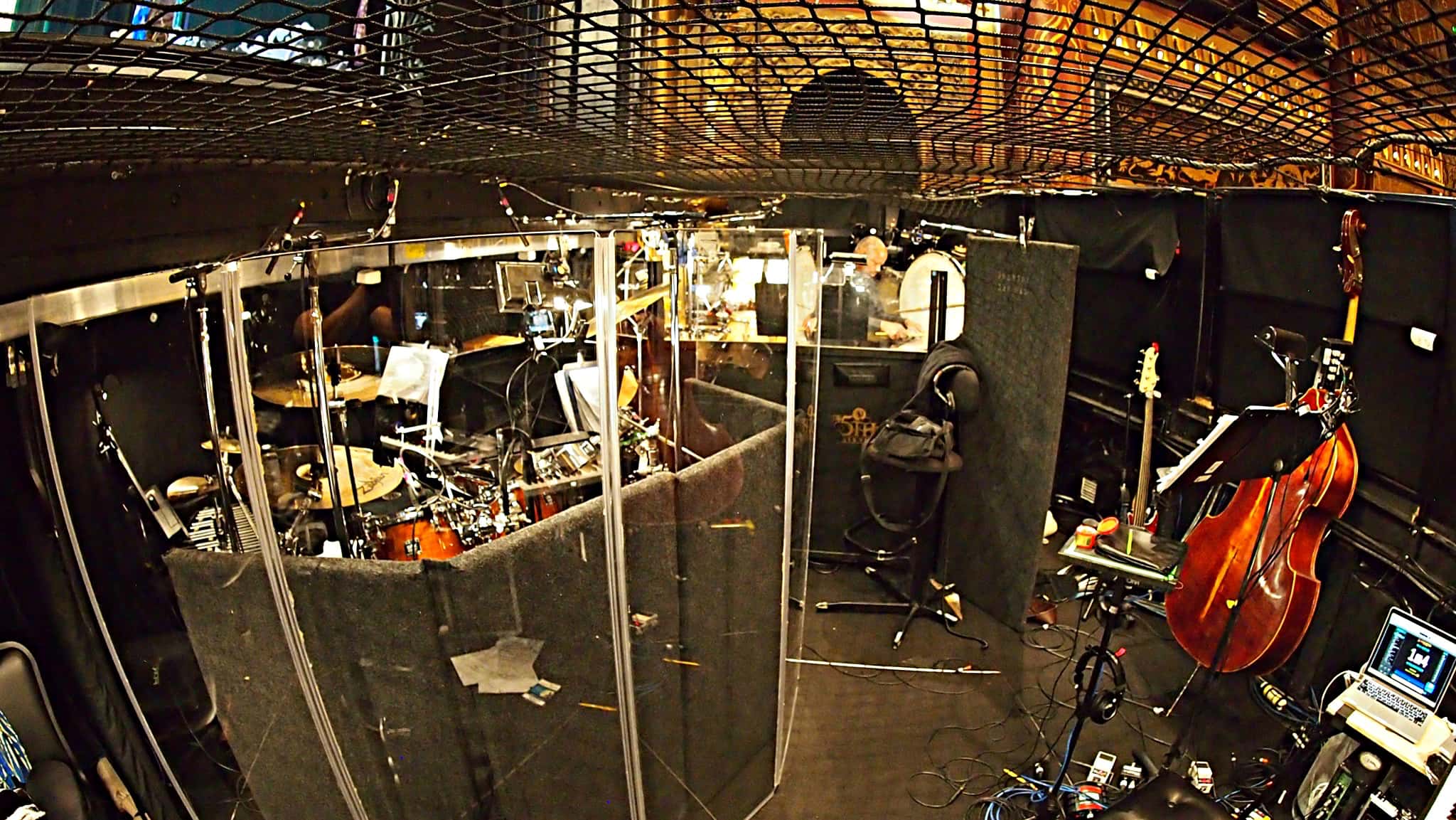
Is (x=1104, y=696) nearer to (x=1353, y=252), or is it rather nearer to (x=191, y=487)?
(x=1353, y=252)

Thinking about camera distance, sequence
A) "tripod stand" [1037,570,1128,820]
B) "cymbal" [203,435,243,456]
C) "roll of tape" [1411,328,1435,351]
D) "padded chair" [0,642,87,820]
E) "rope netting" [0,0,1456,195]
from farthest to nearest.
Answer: "tripod stand" [1037,570,1128,820], "roll of tape" [1411,328,1435,351], "cymbal" [203,435,243,456], "padded chair" [0,642,87,820], "rope netting" [0,0,1456,195]

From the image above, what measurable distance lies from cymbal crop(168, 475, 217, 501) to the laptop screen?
3026mm

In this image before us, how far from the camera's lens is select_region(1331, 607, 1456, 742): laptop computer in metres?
1.92

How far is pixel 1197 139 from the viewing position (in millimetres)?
1405

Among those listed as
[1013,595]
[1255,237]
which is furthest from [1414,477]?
[1013,595]

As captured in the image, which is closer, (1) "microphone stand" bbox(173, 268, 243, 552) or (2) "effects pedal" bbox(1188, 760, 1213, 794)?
(1) "microphone stand" bbox(173, 268, 243, 552)

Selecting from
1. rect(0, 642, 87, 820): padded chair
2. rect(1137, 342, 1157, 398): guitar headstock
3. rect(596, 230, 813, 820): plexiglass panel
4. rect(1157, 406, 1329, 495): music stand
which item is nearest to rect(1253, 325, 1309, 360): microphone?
rect(1157, 406, 1329, 495): music stand

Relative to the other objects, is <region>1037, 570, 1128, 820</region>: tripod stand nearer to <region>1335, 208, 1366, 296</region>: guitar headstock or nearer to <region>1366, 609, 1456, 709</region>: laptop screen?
<region>1366, 609, 1456, 709</region>: laptop screen

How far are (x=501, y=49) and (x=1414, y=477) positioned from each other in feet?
9.41

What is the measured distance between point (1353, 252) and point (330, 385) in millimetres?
3135

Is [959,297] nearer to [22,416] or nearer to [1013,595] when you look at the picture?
[1013,595]

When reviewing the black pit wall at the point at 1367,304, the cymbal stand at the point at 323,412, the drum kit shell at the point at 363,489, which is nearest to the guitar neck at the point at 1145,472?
the black pit wall at the point at 1367,304

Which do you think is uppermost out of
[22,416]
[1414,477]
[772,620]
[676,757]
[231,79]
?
[231,79]

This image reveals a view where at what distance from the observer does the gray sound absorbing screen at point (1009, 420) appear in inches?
134
